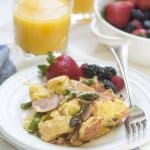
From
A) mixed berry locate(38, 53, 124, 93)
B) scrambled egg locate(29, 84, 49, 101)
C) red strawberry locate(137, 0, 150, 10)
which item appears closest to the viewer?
scrambled egg locate(29, 84, 49, 101)

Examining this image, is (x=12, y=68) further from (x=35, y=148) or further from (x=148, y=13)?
(x=148, y=13)

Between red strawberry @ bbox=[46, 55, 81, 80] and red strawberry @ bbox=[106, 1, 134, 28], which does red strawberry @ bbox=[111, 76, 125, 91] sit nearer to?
red strawberry @ bbox=[46, 55, 81, 80]

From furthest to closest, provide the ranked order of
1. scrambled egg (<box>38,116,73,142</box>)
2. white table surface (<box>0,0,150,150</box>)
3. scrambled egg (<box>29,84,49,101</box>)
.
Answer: white table surface (<box>0,0,150,150</box>)
scrambled egg (<box>29,84,49,101</box>)
scrambled egg (<box>38,116,73,142</box>)

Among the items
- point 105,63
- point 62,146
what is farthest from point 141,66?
point 62,146

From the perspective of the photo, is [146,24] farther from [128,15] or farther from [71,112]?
[71,112]

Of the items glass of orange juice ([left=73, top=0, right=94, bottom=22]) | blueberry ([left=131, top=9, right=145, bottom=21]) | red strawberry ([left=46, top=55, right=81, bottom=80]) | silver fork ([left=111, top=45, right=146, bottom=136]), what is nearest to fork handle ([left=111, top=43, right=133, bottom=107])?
silver fork ([left=111, top=45, right=146, bottom=136])

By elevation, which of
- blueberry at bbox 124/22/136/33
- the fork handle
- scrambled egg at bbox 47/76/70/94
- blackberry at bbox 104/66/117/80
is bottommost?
blueberry at bbox 124/22/136/33

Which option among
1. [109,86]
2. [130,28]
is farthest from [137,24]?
[109,86]
